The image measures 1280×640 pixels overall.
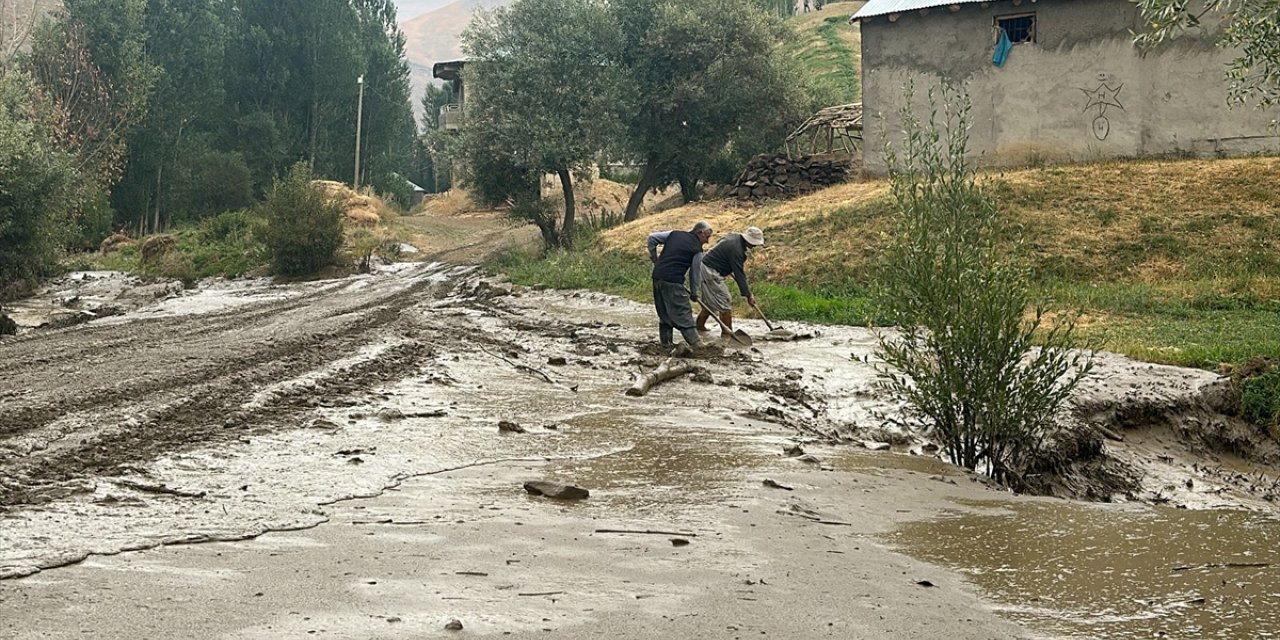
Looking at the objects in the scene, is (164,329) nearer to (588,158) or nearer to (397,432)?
(397,432)

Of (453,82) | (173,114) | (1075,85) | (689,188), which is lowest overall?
(689,188)

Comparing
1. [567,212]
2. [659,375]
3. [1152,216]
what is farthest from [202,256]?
[659,375]

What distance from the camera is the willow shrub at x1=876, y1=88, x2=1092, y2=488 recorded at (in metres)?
8.46

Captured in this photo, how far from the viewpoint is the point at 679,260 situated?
1441 cm

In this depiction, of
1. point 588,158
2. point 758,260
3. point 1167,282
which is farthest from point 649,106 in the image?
point 1167,282

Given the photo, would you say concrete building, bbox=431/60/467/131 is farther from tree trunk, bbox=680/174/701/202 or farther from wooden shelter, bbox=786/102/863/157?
wooden shelter, bbox=786/102/863/157

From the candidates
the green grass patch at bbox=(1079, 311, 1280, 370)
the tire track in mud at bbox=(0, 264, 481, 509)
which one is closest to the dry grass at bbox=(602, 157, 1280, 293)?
the green grass patch at bbox=(1079, 311, 1280, 370)

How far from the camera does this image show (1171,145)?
80.2 feet

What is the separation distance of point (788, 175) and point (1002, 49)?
747cm

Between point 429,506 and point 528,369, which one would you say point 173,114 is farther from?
point 429,506

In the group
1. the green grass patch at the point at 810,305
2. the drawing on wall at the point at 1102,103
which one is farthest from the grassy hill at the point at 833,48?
the green grass patch at the point at 810,305

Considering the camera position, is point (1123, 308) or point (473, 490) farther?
point (1123, 308)

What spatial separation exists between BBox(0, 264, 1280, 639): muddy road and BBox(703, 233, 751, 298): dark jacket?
162cm

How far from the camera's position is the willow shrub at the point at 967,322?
333 inches
